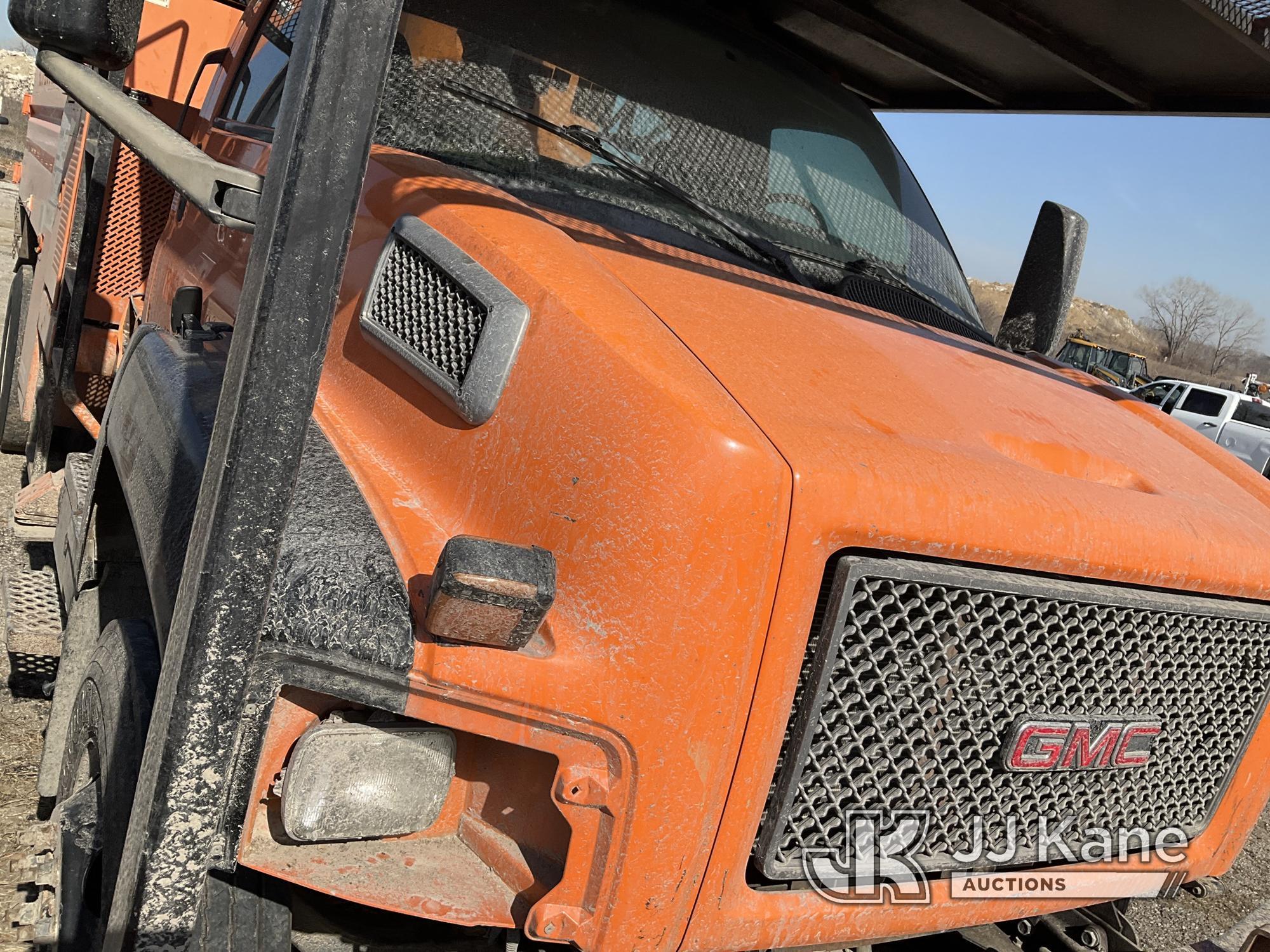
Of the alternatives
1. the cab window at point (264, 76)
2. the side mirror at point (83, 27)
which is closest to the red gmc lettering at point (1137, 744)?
the side mirror at point (83, 27)

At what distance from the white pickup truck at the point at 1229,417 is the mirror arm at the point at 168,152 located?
2100cm

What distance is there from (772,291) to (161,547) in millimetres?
1361

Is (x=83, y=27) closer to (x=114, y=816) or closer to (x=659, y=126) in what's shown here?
(x=114, y=816)

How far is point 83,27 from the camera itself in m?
1.72

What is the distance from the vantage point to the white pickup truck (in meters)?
20.5

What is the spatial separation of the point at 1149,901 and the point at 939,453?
2199 mm

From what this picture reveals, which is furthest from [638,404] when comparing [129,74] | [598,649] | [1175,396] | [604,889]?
[1175,396]

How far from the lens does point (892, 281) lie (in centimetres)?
327

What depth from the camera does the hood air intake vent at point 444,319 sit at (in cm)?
187

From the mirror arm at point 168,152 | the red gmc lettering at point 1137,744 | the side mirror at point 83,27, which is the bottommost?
the red gmc lettering at point 1137,744

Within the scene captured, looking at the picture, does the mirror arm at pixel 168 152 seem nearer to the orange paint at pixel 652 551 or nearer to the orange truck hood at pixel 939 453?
the orange paint at pixel 652 551

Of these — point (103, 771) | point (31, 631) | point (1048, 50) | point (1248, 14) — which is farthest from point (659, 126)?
point (31, 631)

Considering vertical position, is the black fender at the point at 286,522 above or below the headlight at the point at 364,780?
above

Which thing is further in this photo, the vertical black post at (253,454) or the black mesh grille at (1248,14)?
the black mesh grille at (1248,14)
